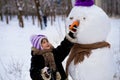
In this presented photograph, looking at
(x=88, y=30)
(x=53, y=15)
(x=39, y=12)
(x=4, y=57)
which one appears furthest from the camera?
(x=53, y=15)

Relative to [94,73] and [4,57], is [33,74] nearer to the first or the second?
[94,73]

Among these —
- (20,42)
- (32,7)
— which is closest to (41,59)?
(20,42)

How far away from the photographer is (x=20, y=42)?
14.6m

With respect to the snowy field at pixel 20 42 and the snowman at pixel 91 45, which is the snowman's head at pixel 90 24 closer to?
the snowman at pixel 91 45

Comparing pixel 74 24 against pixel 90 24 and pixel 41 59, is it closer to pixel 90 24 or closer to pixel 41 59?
pixel 90 24

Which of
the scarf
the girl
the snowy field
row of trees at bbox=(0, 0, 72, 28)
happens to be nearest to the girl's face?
the girl

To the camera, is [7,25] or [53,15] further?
[53,15]

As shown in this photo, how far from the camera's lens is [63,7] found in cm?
2211

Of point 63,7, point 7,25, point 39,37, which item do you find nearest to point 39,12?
point 7,25

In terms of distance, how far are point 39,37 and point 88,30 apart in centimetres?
56

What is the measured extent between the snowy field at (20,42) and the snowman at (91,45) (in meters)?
3.11

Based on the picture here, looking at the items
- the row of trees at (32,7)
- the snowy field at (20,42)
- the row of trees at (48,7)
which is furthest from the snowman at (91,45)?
the row of trees at (48,7)

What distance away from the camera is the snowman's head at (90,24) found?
3602 millimetres

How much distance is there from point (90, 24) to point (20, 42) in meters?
11.2
